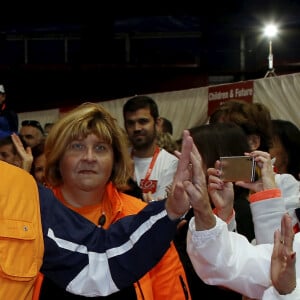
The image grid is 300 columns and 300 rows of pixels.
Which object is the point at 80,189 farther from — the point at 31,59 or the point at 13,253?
the point at 31,59

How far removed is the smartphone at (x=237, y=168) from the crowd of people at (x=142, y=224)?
22 millimetres

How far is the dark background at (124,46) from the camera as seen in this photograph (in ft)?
26.4

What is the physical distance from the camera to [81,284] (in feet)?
4.63

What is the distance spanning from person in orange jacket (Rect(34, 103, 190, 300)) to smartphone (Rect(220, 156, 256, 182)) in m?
0.26

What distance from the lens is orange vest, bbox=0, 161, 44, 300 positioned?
47.0 inches

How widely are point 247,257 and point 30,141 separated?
11.4ft

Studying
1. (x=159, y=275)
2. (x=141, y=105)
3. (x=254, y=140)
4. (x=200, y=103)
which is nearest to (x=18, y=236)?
(x=159, y=275)

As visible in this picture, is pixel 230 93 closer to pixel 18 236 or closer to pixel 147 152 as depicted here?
pixel 147 152

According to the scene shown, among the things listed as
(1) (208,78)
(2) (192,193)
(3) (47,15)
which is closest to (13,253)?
(2) (192,193)

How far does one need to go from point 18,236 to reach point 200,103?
4291 mm

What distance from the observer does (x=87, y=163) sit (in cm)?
177

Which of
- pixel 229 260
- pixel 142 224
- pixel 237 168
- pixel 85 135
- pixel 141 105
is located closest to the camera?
pixel 142 224

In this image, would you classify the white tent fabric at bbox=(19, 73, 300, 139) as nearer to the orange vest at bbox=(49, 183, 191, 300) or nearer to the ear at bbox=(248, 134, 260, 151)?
the ear at bbox=(248, 134, 260, 151)

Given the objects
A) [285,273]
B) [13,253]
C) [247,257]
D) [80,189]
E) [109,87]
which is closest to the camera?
[13,253]
